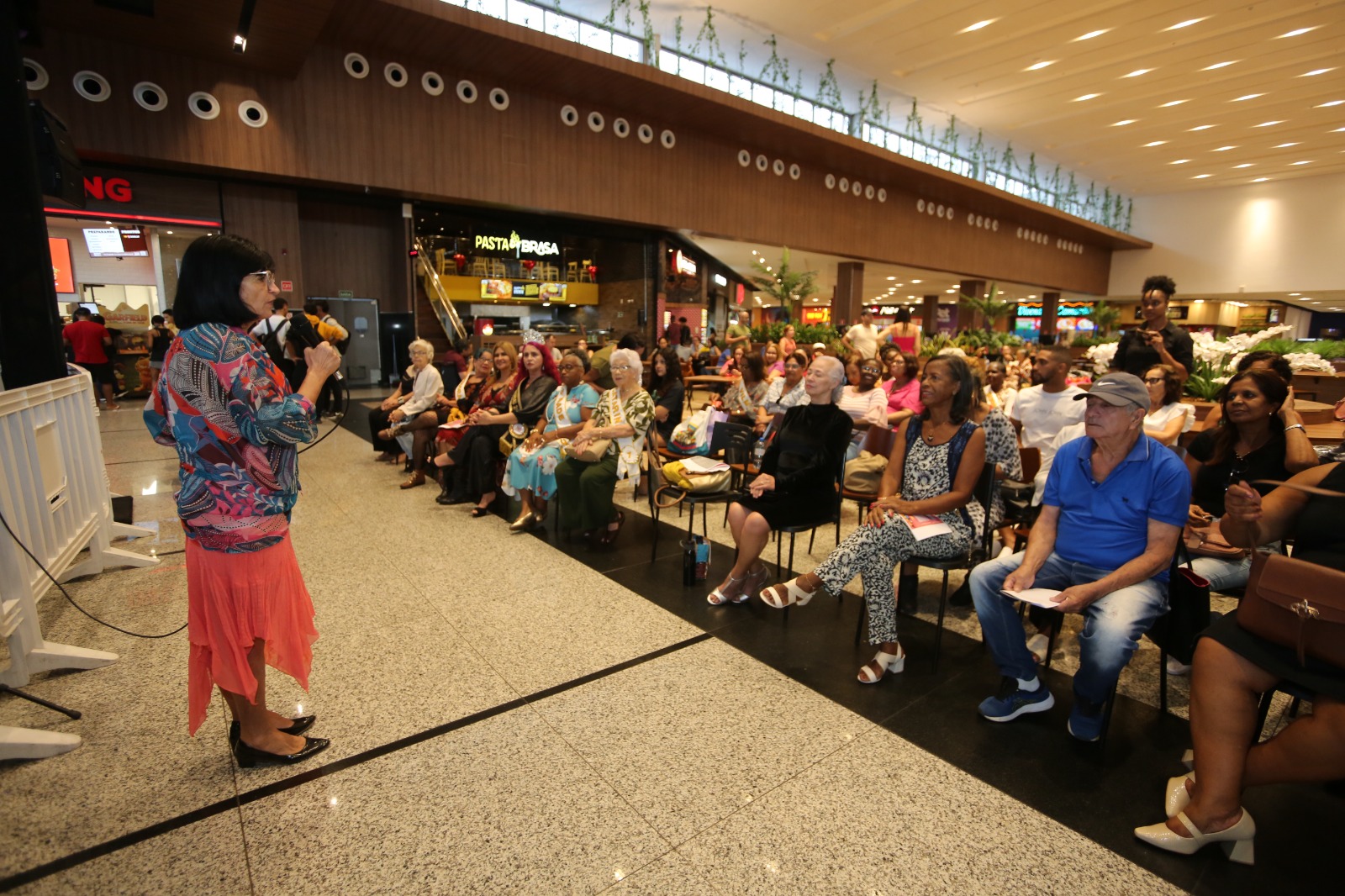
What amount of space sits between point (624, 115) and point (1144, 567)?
504 inches

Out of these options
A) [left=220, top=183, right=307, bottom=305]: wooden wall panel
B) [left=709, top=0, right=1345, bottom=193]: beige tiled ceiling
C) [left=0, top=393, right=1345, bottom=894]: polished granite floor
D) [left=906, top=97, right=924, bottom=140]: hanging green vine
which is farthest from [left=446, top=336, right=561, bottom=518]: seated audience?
[left=906, top=97, right=924, bottom=140]: hanging green vine

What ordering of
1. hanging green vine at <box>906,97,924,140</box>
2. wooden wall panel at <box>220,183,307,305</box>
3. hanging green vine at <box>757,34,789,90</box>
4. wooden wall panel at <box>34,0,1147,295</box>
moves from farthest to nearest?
1. hanging green vine at <box>906,97,924,140</box>
2. hanging green vine at <box>757,34,789,90</box>
3. wooden wall panel at <box>220,183,307,305</box>
4. wooden wall panel at <box>34,0,1147,295</box>

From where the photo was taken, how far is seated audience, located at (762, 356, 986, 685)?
106 inches

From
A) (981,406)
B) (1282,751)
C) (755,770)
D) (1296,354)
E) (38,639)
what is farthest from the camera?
(1296,354)

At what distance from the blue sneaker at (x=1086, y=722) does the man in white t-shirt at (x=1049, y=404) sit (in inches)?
73.1

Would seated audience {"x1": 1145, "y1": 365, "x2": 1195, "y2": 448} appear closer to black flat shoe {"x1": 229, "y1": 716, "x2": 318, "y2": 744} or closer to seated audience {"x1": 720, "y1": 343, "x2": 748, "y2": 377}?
black flat shoe {"x1": 229, "y1": 716, "x2": 318, "y2": 744}

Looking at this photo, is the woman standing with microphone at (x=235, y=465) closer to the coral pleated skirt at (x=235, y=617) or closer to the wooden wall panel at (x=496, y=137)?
the coral pleated skirt at (x=235, y=617)

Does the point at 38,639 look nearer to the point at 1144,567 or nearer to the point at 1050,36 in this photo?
the point at 1144,567

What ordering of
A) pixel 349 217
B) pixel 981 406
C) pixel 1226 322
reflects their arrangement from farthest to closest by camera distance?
pixel 1226 322, pixel 349 217, pixel 981 406

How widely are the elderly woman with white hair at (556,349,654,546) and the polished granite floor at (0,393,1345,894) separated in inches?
39.9

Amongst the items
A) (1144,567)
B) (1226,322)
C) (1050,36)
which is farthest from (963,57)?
(1226,322)

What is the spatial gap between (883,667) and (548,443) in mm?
2811

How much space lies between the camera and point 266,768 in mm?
2104

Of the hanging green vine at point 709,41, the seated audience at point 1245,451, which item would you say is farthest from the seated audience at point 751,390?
the hanging green vine at point 709,41
